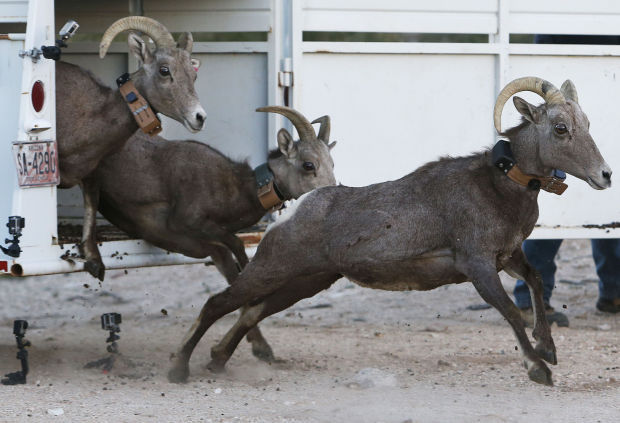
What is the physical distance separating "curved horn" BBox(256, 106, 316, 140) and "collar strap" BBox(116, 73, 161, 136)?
71 cm


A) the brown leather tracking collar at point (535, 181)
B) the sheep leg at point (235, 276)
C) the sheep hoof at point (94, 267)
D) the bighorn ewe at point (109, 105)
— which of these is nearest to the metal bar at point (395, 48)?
the bighorn ewe at point (109, 105)

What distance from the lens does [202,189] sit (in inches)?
307

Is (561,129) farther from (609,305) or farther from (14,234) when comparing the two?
(609,305)

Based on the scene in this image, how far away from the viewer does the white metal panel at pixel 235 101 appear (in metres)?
8.15

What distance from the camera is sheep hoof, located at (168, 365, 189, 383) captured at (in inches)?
281

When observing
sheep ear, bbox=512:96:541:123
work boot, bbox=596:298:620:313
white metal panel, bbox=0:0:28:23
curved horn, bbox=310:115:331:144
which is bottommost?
work boot, bbox=596:298:620:313

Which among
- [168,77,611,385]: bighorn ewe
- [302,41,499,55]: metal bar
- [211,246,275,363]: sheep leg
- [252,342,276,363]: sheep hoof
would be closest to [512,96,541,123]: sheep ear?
[168,77,611,385]: bighorn ewe

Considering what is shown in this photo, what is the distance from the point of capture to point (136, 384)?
23.1 ft

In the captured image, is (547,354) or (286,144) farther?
(286,144)

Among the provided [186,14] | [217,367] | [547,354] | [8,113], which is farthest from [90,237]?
[547,354]

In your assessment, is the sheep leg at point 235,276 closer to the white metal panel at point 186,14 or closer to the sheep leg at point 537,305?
the white metal panel at point 186,14

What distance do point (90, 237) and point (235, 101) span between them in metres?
1.65

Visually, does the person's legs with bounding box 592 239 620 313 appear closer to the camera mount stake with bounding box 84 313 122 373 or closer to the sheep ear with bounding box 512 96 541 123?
the sheep ear with bounding box 512 96 541 123

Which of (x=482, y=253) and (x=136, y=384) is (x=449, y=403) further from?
(x=136, y=384)
